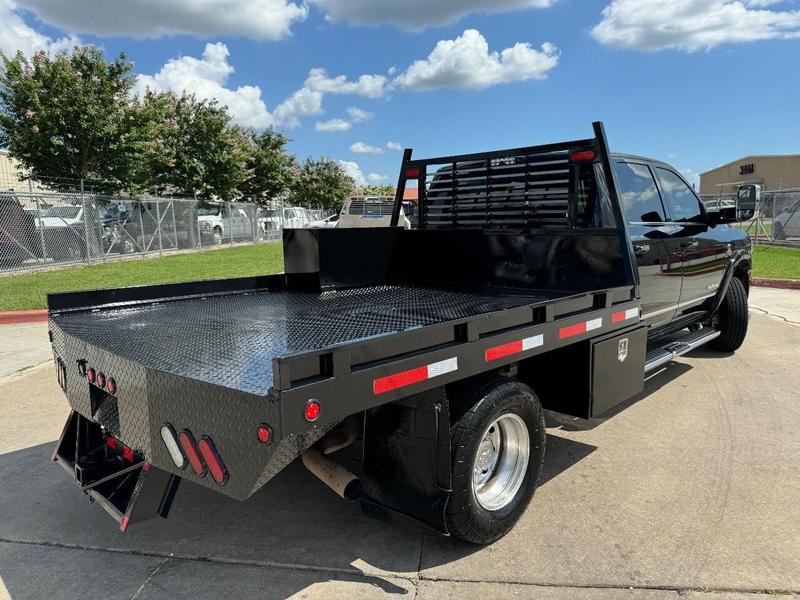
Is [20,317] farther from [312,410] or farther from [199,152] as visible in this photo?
[199,152]

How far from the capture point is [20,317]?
29.8ft

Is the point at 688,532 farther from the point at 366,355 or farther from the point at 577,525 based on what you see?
the point at 366,355

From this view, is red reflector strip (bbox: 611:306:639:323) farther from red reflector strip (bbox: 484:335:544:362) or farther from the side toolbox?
red reflector strip (bbox: 484:335:544:362)

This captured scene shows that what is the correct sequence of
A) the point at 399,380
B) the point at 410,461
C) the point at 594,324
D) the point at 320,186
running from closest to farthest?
the point at 399,380 → the point at 410,461 → the point at 594,324 → the point at 320,186

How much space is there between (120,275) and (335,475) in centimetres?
1309

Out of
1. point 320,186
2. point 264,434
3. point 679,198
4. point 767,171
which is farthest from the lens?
point 767,171

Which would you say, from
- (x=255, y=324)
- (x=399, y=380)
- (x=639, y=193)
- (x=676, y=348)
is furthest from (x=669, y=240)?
(x=399, y=380)

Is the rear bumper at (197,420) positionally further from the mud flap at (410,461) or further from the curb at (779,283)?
the curb at (779,283)

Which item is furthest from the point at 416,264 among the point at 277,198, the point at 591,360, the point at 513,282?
the point at 277,198

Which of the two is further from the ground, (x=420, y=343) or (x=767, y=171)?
(x=767, y=171)

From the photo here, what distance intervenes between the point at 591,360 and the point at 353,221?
51.6 ft

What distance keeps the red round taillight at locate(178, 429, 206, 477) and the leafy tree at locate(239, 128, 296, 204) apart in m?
32.1

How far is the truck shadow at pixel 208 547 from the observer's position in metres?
2.77

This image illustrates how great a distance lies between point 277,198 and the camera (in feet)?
117
